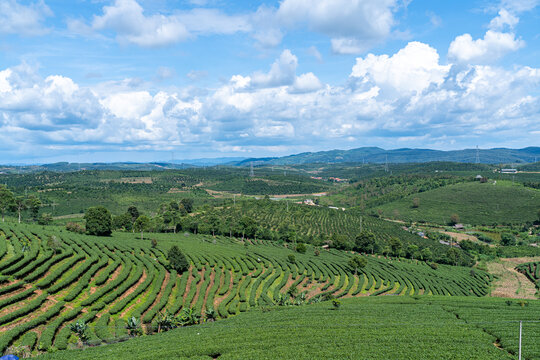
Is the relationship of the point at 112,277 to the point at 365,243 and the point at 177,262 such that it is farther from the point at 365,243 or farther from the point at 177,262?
the point at 365,243

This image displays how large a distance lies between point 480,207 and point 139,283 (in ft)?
615

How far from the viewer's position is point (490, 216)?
166m

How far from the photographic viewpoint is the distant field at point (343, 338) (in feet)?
92.3

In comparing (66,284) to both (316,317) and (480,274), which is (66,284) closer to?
(316,317)

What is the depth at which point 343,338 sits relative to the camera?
31.2 meters

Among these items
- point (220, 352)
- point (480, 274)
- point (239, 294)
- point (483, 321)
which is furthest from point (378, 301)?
point (480, 274)

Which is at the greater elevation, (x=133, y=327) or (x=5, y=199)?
(x=5, y=199)

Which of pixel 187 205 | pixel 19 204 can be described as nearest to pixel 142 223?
pixel 19 204

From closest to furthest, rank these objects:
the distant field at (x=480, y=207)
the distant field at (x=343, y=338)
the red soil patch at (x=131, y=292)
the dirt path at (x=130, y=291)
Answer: the distant field at (x=343, y=338) < the red soil patch at (x=131, y=292) < the dirt path at (x=130, y=291) < the distant field at (x=480, y=207)

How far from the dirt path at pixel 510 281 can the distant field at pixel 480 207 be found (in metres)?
57.1

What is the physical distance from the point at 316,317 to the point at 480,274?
75.1 m

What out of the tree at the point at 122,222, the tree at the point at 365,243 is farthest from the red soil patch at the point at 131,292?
the tree at the point at 365,243

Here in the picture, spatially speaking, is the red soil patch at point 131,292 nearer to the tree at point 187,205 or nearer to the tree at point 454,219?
the tree at point 187,205

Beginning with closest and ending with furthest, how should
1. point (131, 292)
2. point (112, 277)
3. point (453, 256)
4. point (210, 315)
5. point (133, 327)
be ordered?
point (133, 327) → point (210, 315) → point (131, 292) → point (112, 277) → point (453, 256)
